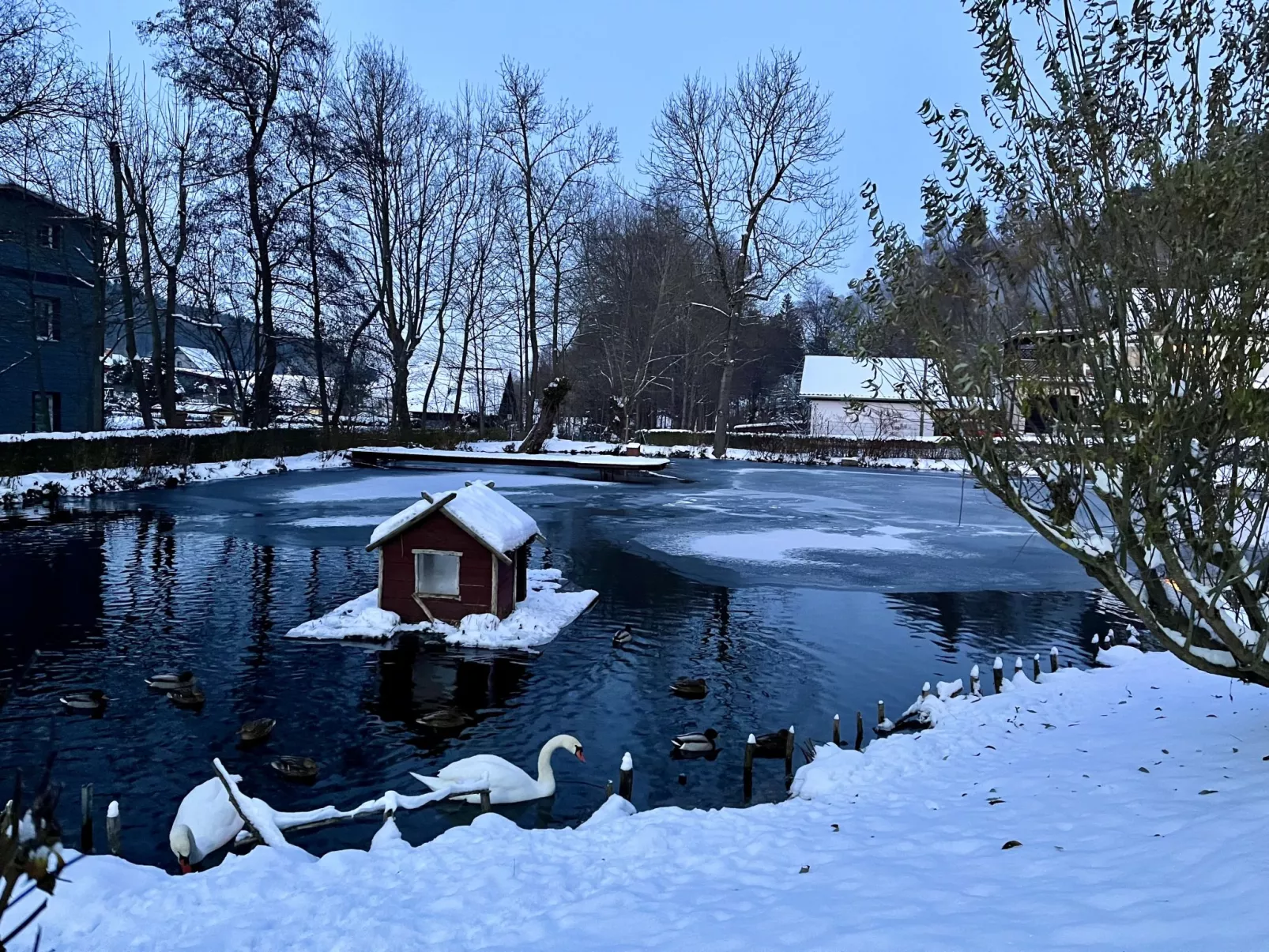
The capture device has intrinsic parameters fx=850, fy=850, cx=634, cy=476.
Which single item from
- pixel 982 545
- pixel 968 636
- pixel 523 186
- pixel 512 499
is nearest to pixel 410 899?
pixel 968 636

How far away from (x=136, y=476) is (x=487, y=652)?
22253mm

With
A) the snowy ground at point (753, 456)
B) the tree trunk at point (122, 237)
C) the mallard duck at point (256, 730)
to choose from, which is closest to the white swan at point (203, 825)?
the mallard duck at point (256, 730)

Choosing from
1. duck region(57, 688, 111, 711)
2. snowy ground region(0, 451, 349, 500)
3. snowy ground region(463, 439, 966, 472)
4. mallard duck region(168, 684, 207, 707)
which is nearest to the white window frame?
mallard duck region(168, 684, 207, 707)

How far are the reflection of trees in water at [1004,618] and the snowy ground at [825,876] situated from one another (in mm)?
5522

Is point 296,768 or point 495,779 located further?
point 296,768

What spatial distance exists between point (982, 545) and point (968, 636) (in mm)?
9324

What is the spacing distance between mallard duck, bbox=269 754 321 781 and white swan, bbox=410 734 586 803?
3.07 ft

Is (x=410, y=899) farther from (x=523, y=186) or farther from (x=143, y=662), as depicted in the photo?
(x=523, y=186)

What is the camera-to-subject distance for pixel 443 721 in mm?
9164

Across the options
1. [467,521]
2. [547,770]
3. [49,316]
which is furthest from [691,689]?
[49,316]

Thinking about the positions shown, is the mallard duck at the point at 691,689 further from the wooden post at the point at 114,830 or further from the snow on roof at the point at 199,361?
the snow on roof at the point at 199,361

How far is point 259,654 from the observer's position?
447 inches

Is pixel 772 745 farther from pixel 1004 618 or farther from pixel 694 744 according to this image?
pixel 1004 618

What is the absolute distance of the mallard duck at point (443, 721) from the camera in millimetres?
9148
